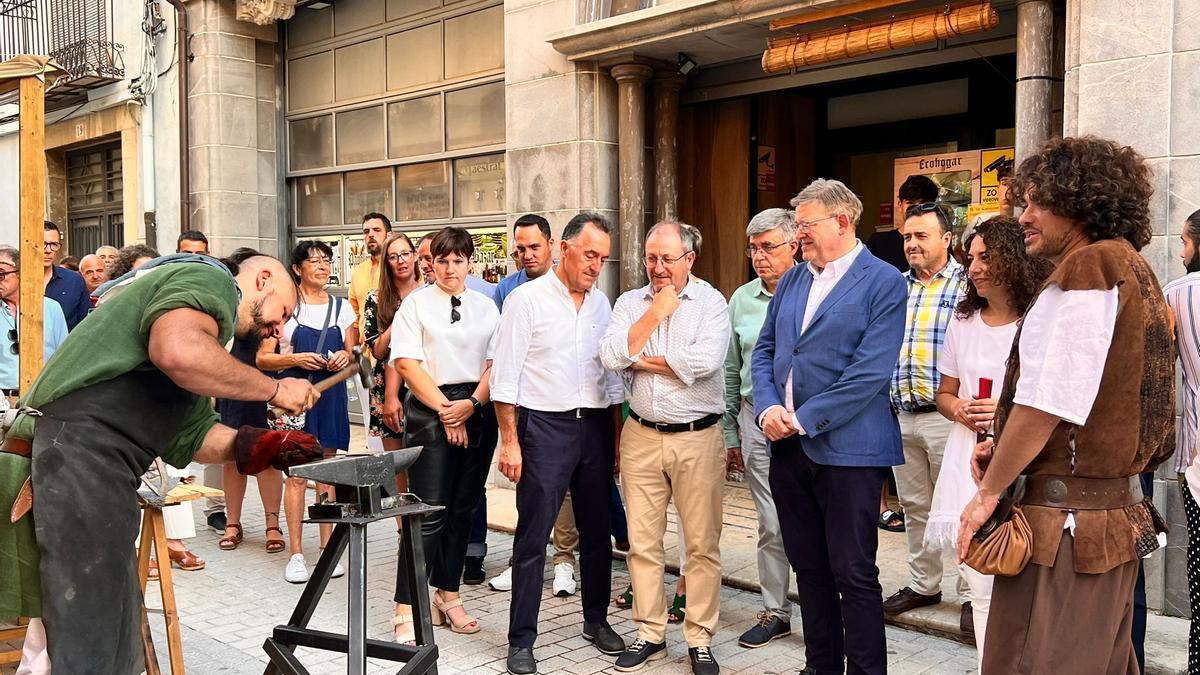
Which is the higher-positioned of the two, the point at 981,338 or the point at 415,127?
the point at 415,127

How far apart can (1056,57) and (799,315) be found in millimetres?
2692

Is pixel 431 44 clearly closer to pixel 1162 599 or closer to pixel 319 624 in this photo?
pixel 319 624

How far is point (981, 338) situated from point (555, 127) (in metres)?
4.53

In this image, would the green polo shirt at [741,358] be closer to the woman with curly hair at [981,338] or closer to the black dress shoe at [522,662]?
the woman with curly hair at [981,338]

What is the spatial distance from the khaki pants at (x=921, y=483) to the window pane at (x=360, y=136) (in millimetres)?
7108

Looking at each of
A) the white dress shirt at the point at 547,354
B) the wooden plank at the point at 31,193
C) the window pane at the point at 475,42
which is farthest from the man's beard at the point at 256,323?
the window pane at the point at 475,42

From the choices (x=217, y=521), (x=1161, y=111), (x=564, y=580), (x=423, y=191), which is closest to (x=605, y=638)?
(x=564, y=580)

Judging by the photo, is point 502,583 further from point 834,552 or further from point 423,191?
point 423,191

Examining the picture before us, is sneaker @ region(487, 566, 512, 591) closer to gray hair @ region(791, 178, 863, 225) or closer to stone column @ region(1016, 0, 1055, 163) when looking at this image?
gray hair @ region(791, 178, 863, 225)

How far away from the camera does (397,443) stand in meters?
6.35

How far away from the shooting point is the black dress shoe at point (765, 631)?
194 inches

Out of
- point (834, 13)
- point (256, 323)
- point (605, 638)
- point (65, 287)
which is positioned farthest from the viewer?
point (65, 287)

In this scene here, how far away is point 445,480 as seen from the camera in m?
5.15

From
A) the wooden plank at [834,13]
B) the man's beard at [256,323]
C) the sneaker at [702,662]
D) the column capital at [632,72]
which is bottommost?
the sneaker at [702,662]
